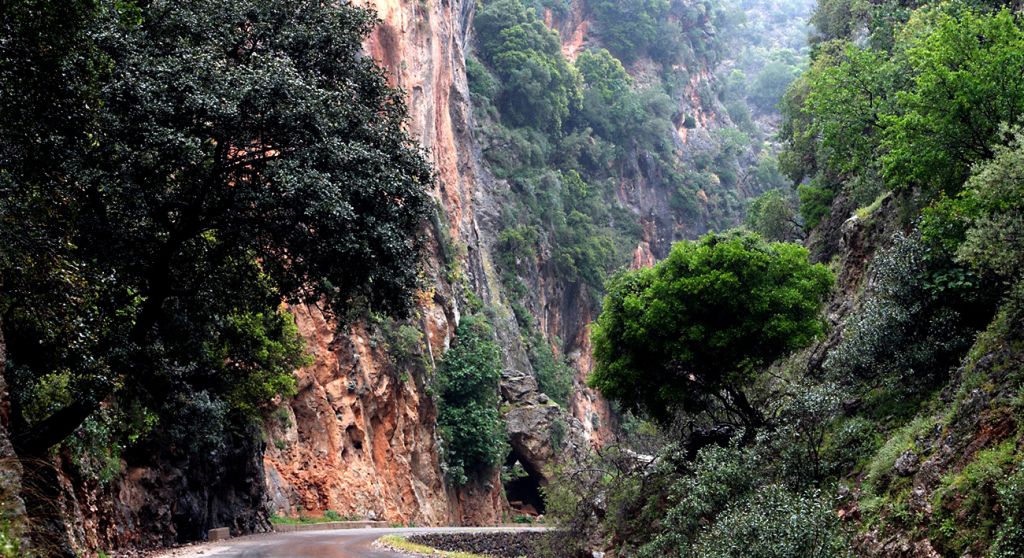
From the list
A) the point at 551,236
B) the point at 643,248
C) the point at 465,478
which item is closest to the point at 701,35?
the point at 643,248

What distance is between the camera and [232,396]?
83.9 ft

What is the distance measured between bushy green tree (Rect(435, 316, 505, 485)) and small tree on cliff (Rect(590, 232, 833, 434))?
22296mm

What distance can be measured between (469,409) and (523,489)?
37.3 feet

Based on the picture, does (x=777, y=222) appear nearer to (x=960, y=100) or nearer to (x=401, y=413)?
(x=401, y=413)

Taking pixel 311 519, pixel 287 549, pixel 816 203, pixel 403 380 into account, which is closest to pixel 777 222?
pixel 816 203

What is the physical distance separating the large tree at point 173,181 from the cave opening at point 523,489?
38872 millimetres

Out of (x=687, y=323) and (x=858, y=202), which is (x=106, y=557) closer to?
(x=687, y=323)

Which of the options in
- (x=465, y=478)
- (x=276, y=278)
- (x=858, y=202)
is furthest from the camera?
(x=465, y=478)

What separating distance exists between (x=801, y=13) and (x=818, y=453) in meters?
151

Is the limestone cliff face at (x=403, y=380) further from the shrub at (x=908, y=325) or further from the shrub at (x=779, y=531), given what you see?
the shrub at (x=779, y=531)

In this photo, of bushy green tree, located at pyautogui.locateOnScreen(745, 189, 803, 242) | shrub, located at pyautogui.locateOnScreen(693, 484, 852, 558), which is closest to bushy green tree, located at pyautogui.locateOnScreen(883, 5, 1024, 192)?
shrub, located at pyautogui.locateOnScreen(693, 484, 852, 558)

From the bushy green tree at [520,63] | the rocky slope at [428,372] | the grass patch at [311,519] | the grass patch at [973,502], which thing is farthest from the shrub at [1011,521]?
the bushy green tree at [520,63]

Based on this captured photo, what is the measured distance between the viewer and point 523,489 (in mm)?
57000

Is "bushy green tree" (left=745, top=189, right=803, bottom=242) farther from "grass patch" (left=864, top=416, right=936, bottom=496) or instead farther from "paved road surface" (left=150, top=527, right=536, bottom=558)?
"grass patch" (left=864, top=416, right=936, bottom=496)
